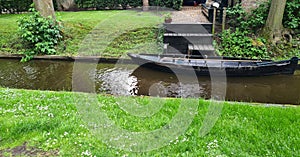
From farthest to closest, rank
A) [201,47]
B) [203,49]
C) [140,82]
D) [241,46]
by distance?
[241,46] → [201,47] → [203,49] → [140,82]

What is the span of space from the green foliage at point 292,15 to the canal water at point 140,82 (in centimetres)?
238

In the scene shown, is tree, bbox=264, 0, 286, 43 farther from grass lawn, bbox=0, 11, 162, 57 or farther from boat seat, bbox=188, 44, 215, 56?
grass lawn, bbox=0, 11, 162, 57

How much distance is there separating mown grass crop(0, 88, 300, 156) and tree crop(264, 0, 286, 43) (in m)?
5.14

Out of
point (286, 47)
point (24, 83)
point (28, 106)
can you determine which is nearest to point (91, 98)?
point (28, 106)

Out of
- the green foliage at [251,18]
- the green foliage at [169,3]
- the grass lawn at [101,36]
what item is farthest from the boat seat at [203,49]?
the green foliage at [169,3]

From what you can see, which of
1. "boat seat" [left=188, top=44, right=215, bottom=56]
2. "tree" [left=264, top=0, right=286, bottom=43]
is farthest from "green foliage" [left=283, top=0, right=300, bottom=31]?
"boat seat" [left=188, top=44, right=215, bottom=56]

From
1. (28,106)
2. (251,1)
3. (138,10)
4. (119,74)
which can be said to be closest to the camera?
(28,106)

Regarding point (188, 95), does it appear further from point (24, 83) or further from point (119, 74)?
point (24, 83)

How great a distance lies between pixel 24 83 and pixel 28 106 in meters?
2.65

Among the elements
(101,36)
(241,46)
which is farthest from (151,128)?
(101,36)

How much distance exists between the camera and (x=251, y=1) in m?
9.02

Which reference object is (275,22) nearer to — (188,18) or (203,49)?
(203,49)

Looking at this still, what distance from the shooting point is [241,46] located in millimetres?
7879

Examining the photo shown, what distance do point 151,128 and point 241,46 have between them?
5787 mm
